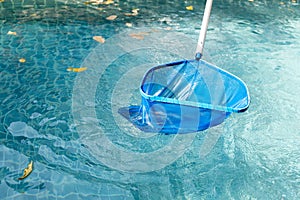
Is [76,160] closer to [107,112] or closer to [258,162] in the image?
[107,112]

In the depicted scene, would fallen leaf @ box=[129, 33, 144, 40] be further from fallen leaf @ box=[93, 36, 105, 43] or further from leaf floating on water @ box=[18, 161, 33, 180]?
leaf floating on water @ box=[18, 161, 33, 180]

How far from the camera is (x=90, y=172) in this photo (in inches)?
104

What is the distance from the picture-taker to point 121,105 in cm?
330

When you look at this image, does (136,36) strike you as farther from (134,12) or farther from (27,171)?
(27,171)

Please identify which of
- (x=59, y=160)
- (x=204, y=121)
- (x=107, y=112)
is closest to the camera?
(x=204, y=121)

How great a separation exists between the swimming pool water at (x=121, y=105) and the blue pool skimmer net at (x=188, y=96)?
0.34 meters

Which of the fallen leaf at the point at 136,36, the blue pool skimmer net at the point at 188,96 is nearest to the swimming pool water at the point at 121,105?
the fallen leaf at the point at 136,36

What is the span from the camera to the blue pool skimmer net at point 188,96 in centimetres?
245

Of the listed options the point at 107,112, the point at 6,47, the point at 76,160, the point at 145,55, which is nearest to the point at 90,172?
the point at 76,160

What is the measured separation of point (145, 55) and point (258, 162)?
1.90 metres

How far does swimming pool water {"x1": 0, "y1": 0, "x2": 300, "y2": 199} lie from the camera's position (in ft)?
8.50

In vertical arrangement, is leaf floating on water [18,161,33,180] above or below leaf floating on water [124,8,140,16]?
below

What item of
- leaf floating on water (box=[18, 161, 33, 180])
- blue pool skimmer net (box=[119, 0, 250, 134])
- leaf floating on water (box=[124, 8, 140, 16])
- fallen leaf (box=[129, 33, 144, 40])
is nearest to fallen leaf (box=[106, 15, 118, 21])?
leaf floating on water (box=[124, 8, 140, 16])

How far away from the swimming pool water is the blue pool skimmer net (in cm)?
34
